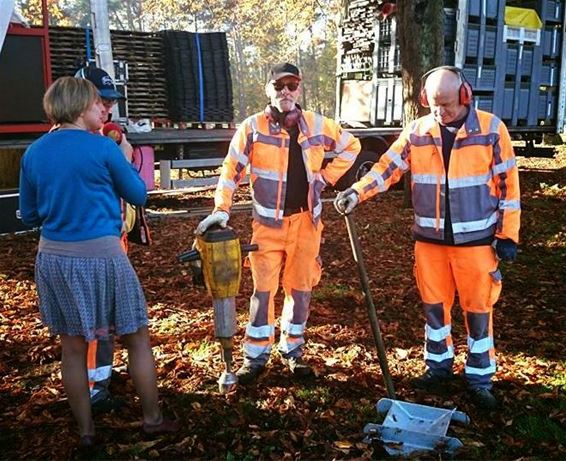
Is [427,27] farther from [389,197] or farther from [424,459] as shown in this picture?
[424,459]

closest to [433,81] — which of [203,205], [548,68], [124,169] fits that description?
[124,169]

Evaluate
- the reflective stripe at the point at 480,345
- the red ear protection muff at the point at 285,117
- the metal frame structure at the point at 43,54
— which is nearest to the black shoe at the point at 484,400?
the reflective stripe at the point at 480,345

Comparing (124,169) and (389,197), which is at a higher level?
(124,169)

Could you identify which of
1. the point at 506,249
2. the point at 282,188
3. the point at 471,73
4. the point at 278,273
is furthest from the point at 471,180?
the point at 471,73

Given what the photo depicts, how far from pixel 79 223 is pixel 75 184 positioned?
20 cm

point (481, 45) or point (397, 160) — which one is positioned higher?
point (481, 45)

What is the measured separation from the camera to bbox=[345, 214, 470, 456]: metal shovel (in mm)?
3158

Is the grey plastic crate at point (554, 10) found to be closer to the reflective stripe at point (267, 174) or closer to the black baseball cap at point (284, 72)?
the black baseball cap at point (284, 72)

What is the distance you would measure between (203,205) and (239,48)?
133 ft

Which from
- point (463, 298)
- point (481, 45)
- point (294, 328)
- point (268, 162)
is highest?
point (481, 45)

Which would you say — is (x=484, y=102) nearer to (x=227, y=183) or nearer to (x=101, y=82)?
(x=227, y=183)

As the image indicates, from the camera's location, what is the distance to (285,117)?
12.5ft

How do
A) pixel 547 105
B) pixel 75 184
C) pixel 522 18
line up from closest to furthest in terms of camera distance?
pixel 75 184 < pixel 522 18 < pixel 547 105

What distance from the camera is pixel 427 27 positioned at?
26.9ft
